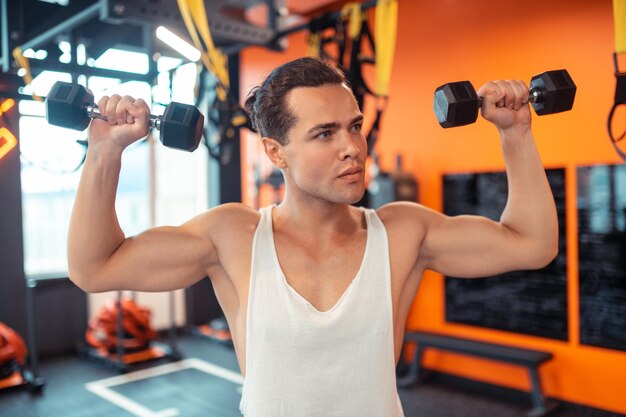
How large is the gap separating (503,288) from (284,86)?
295 cm

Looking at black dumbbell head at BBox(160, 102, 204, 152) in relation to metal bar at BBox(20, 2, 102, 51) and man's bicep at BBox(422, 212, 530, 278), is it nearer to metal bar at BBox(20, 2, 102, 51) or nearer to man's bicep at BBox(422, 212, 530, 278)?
man's bicep at BBox(422, 212, 530, 278)

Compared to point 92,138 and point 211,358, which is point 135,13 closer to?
point 92,138

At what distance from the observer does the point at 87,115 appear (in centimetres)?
119

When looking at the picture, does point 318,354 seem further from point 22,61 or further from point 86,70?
point 22,61

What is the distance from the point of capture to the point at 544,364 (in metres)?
3.62

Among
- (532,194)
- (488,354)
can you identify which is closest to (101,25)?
(532,194)

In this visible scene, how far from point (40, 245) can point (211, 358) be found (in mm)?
1796

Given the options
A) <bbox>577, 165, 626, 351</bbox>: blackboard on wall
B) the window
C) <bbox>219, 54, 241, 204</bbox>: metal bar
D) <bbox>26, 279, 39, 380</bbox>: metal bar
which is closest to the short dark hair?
the window

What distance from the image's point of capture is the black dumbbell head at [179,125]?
1.19 meters

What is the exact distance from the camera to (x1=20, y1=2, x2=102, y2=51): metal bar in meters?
2.48

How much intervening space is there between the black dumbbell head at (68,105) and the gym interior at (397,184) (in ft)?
2.92

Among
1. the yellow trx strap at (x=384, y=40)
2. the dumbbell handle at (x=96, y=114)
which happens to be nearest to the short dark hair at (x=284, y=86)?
the dumbbell handle at (x=96, y=114)

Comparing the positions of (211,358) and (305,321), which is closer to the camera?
(305,321)

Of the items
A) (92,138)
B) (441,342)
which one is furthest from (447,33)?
(92,138)
